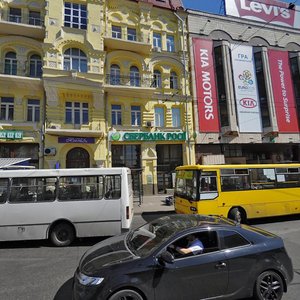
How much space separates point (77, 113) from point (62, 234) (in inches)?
536

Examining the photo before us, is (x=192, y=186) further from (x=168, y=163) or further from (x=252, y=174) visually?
(x=168, y=163)

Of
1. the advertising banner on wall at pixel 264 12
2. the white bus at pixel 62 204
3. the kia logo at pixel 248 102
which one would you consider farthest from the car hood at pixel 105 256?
the advertising banner on wall at pixel 264 12

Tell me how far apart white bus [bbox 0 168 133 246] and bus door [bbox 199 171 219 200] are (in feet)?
10.2

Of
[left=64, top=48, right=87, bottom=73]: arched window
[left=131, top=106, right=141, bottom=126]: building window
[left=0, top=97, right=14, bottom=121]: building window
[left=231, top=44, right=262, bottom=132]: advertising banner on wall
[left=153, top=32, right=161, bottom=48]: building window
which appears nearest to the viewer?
[left=0, top=97, right=14, bottom=121]: building window

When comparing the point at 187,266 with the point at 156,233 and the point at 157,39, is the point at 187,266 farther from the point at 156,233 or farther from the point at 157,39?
the point at 157,39

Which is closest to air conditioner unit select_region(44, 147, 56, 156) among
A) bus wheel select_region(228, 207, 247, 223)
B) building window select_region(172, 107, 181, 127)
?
building window select_region(172, 107, 181, 127)

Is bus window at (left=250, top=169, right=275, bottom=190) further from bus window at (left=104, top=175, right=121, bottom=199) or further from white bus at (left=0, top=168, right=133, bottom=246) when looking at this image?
bus window at (left=104, top=175, right=121, bottom=199)

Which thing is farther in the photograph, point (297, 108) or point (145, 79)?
point (297, 108)

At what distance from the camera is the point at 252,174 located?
10.5m

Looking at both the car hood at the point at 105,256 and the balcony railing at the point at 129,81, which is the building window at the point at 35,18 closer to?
the balcony railing at the point at 129,81

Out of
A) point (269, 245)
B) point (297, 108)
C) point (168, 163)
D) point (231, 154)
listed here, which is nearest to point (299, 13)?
point (297, 108)

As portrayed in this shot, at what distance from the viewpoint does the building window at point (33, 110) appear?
18.8 m

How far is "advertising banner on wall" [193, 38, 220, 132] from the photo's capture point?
74.7 feet

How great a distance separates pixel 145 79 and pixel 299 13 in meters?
21.9
